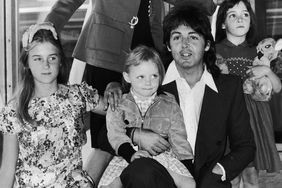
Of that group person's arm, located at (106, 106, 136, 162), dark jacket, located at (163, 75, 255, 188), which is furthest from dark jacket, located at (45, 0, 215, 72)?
dark jacket, located at (163, 75, 255, 188)

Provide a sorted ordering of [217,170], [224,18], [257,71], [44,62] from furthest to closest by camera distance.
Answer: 1. [224,18]
2. [257,71]
3. [44,62]
4. [217,170]

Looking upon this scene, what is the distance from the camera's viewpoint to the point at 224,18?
9.02 ft

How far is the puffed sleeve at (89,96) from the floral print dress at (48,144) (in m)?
0.08

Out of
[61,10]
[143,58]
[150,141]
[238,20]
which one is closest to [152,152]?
[150,141]

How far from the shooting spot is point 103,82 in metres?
2.72

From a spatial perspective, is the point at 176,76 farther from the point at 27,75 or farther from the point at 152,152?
the point at 27,75

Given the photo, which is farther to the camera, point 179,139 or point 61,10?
point 61,10

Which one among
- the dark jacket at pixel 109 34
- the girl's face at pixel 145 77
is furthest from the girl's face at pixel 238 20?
the girl's face at pixel 145 77

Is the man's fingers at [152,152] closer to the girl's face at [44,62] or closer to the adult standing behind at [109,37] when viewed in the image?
the adult standing behind at [109,37]

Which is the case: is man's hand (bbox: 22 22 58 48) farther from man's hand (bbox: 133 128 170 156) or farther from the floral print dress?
man's hand (bbox: 133 128 170 156)

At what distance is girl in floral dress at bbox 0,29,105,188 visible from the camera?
2.37 meters

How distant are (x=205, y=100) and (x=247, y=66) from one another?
0.41 metres

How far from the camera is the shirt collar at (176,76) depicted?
2.44 m

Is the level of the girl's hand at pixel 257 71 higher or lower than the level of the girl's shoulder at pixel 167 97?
higher
